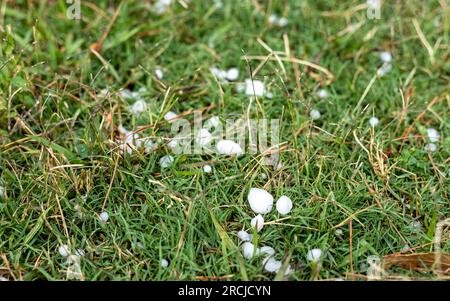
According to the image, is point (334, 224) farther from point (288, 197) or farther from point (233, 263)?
point (233, 263)

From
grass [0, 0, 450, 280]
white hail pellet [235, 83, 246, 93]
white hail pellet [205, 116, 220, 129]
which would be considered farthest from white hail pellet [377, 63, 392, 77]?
white hail pellet [205, 116, 220, 129]

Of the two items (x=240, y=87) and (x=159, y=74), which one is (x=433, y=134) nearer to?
(x=240, y=87)

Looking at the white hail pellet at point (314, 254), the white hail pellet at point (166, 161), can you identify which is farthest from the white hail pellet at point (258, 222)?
the white hail pellet at point (166, 161)

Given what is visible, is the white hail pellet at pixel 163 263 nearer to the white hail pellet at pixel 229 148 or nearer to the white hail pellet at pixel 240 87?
the white hail pellet at pixel 229 148

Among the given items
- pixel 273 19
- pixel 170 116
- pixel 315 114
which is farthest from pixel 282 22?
pixel 170 116

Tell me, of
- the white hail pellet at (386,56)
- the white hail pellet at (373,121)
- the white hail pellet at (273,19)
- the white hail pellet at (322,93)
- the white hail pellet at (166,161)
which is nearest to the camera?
the white hail pellet at (166,161)
